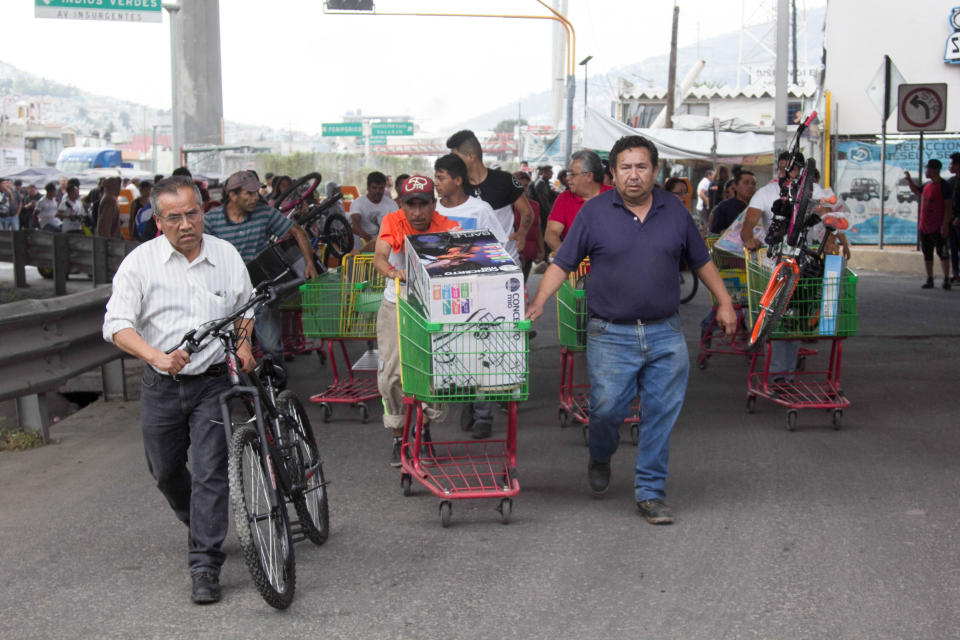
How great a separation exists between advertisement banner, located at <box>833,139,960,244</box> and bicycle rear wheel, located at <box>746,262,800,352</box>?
1969 centimetres

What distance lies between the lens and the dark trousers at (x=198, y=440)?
210 inches

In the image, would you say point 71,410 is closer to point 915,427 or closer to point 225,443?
point 225,443

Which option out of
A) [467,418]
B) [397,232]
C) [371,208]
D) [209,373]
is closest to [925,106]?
[371,208]

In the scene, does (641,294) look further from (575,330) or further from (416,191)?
(575,330)

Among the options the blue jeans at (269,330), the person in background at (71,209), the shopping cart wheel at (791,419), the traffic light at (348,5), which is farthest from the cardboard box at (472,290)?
the person in background at (71,209)

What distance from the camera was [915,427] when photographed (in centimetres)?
902

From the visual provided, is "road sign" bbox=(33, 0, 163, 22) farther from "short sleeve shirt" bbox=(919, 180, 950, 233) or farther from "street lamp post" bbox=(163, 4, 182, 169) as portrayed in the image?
"short sleeve shirt" bbox=(919, 180, 950, 233)

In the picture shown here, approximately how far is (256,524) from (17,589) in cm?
144

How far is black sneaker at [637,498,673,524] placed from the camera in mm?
6406

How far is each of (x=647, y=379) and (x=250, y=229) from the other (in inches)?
Result: 157

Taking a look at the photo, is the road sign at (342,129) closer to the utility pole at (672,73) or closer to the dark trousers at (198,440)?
the utility pole at (672,73)

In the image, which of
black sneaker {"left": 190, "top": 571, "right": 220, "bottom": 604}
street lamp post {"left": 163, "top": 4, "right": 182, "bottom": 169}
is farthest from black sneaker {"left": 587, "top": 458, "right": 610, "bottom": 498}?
street lamp post {"left": 163, "top": 4, "right": 182, "bottom": 169}

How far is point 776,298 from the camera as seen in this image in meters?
8.24

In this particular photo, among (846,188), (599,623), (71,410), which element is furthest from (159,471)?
(846,188)
